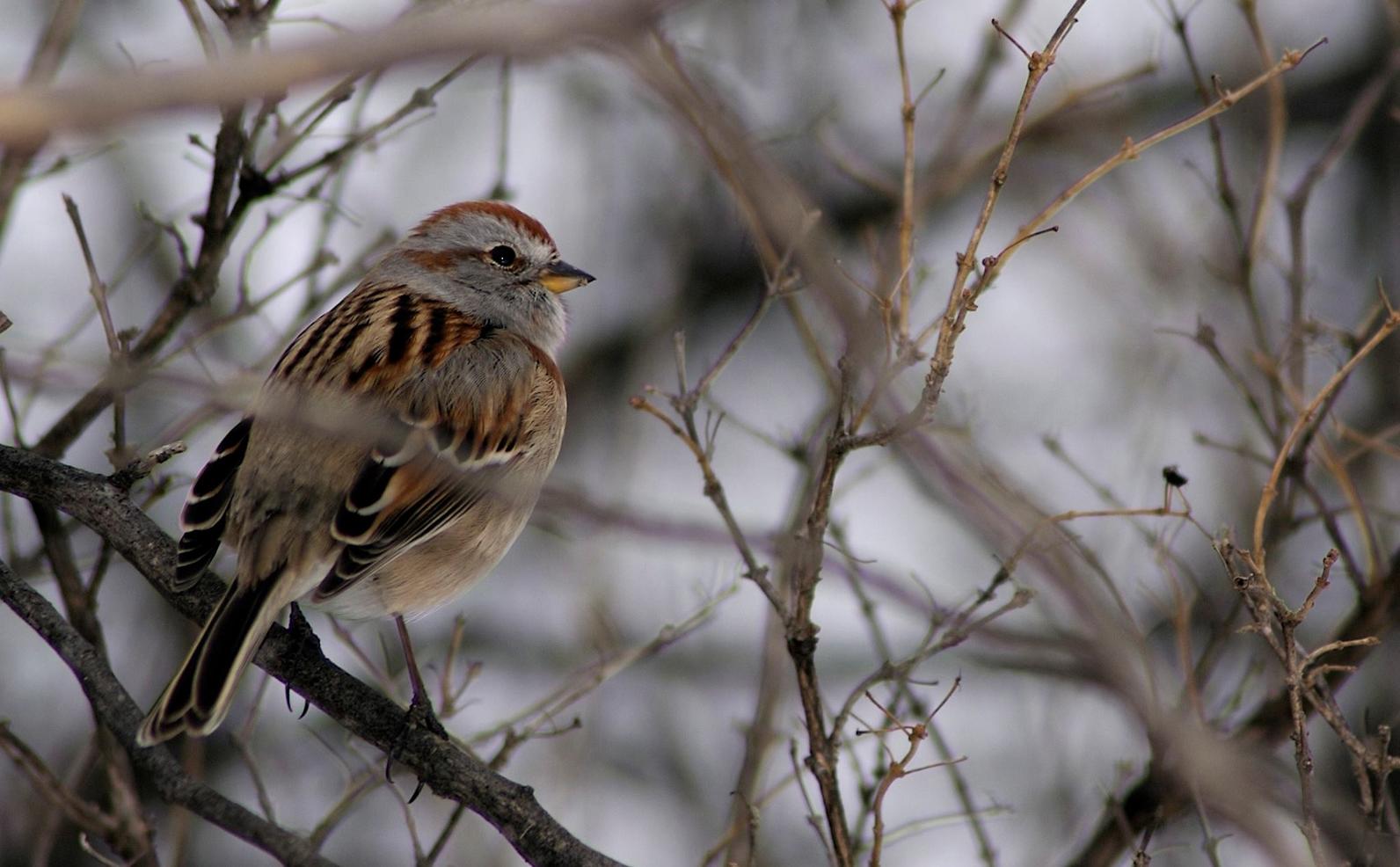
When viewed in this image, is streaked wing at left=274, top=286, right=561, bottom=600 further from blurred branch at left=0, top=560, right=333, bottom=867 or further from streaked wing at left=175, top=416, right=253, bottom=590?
blurred branch at left=0, top=560, right=333, bottom=867

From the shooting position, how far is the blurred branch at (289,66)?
125 centimetres

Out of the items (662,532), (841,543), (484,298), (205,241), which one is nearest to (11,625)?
(484,298)

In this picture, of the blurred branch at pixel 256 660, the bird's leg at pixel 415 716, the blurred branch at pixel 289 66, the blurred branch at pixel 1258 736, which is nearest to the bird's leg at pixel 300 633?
the blurred branch at pixel 256 660

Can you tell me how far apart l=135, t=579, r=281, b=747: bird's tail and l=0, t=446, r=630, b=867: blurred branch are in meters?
0.10

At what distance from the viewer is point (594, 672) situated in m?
4.69

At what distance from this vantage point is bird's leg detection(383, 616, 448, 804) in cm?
363

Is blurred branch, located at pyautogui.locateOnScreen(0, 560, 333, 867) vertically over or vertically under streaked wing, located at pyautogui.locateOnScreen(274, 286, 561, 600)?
under

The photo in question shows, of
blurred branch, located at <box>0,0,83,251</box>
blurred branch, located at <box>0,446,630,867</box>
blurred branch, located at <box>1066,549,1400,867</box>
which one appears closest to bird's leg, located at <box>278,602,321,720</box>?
blurred branch, located at <box>0,446,630,867</box>

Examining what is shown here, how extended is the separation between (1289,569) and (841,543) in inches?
140

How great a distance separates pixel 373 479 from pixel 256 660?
671 millimetres

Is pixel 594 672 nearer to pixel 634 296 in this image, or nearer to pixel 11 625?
pixel 11 625

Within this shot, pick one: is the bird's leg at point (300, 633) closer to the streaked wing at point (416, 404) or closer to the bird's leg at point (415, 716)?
the streaked wing at point (416, 404)

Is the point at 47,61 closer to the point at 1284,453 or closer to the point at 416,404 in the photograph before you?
the point at 416,404

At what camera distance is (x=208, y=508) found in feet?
13.3
